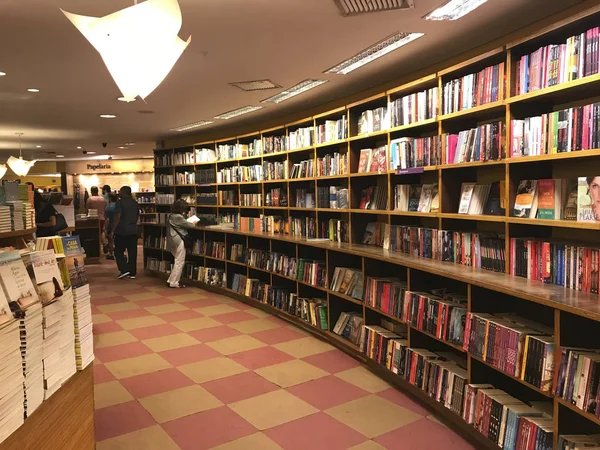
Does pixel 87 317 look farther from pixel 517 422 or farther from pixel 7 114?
pixel 7 114

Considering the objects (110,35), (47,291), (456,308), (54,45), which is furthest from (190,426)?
(54,45)

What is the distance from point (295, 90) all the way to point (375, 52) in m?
1.55

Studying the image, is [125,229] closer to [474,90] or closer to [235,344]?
[235,344]

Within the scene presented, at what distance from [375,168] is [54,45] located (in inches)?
116

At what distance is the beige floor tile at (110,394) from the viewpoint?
12.1 ft

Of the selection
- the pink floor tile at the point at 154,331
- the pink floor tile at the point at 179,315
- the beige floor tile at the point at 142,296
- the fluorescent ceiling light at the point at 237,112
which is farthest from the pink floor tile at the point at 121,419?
the fluorescent ceiling light at the point at 237,112

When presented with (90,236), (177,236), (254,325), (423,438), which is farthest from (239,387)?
(90,236)

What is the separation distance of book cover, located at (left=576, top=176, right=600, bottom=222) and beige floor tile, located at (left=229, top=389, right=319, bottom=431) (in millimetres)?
2241

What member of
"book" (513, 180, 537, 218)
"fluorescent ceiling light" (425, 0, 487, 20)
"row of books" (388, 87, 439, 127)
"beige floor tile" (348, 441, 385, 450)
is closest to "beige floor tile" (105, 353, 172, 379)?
"beige floor tile" (348, 441, 385, 450)

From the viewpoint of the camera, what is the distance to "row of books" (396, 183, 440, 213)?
3.96 m

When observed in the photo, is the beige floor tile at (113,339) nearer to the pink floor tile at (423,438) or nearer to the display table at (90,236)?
the pink floor tile at (423,438)

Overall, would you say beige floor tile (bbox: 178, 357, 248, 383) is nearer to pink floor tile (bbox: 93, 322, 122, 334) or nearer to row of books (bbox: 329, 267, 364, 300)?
row of books (bbox: 329, 267, 364, 300)

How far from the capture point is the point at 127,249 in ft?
29.6

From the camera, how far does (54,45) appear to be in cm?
362
